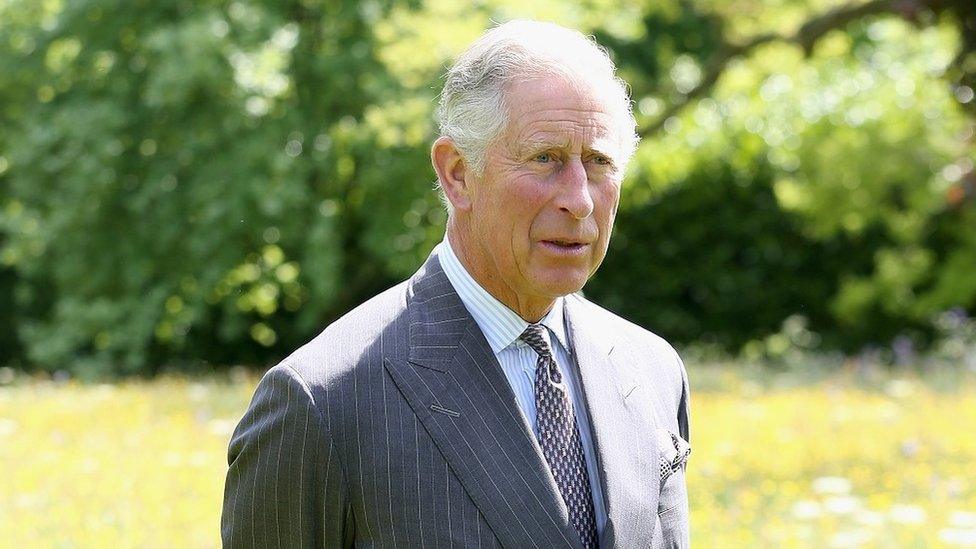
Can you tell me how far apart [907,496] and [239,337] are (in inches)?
334

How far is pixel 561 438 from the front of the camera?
81.0 inches

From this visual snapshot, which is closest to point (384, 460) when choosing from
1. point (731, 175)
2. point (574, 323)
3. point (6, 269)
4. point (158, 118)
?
point (574, 323)

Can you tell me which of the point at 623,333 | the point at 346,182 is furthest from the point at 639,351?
the point at 346,182

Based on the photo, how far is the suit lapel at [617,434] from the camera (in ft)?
6.59

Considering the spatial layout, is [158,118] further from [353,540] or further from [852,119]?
[353,540]

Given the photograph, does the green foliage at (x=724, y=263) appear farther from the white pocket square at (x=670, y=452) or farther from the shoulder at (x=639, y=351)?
the white pocket square at (x=670, y=452)

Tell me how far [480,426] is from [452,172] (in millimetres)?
408

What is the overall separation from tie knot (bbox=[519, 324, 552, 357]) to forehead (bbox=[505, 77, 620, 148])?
1.07ft

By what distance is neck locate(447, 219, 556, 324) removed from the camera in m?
2.06

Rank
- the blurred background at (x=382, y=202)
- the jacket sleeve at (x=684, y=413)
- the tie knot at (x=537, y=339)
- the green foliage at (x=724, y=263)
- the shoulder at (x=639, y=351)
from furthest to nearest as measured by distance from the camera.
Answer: the green foliage at (x=724, y=263), the blurred background at (x=382, y=202), the jacket sleeve at (x=684, y=413), the shoulder at (x=639, y=351), the tie knot at (x=537, y=339)

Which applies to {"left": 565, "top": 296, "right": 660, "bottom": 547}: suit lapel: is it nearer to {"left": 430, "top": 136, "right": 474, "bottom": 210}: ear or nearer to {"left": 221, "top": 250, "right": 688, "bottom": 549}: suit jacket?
{"left": 221, "top": 250, "right": 688, "bottom": 549}: suit jacket

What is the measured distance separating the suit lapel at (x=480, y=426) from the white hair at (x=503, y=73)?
280 mm

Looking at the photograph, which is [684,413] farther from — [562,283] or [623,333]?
[562,283]

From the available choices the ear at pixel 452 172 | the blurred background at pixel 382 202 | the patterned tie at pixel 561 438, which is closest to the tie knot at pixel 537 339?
the patterned tie at pixel 561 438
